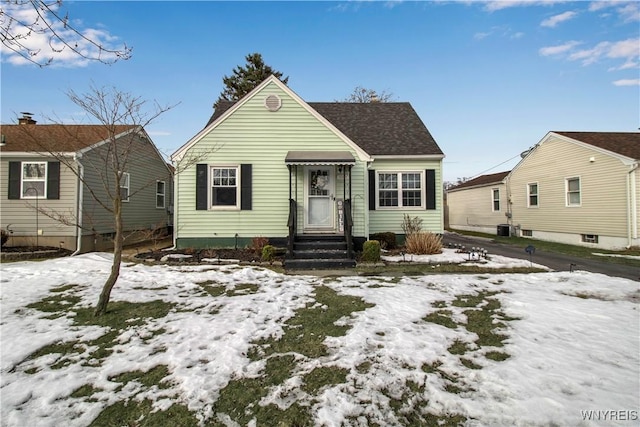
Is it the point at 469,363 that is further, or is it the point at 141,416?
the point at 469,363

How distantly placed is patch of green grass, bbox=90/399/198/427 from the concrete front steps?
18.2 feet

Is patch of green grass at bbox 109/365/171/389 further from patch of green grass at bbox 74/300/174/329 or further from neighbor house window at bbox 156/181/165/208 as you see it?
neighbor house window at bbox 156/181/165/208

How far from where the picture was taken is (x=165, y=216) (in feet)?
54.4

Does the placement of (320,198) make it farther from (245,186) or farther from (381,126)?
(381,126)

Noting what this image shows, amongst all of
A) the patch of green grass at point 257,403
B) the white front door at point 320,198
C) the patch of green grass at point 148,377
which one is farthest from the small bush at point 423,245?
the patch of green grass at point 148,377

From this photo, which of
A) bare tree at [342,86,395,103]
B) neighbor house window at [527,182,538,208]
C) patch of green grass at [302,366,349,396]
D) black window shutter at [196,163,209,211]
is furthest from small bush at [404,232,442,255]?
bare tree at [342,86,395,103]

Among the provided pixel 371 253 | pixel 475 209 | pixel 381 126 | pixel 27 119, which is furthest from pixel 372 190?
pixel 27 119

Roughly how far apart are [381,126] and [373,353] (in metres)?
11.2

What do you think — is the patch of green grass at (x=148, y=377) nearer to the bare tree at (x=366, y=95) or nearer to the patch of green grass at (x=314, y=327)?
the patch of green grass at (x=314, y=327)

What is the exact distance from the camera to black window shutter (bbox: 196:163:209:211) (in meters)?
10.1

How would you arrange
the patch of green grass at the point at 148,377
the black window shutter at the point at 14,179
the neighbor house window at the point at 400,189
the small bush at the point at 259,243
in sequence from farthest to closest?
the neighbor house window at the point at 400,189, the black window shutter at the point at 14,179, the small bush at the point at 259,243, the patch of green grass at the point at 148,377

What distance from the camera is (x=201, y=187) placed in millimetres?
10148

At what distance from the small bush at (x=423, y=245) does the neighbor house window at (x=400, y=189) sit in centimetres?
184

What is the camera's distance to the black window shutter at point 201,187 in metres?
10.1
